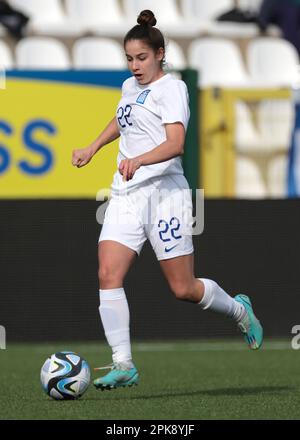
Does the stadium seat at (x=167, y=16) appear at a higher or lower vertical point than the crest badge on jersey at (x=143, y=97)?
higher

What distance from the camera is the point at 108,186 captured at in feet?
40.2

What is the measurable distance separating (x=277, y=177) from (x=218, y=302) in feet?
21.1

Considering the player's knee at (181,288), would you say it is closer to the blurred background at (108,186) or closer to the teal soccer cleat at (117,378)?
the teal soccer cleat at (117,378)

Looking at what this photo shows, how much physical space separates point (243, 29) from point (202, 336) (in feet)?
16.5

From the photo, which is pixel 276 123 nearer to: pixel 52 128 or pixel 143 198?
pixel 52 128

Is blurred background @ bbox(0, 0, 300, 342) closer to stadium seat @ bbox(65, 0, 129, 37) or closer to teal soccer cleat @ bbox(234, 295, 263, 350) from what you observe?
stadium seat @ bbox(65, 0, 129, 37)

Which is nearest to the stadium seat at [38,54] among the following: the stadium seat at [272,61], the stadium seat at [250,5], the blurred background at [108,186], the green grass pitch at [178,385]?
the blurred background at [108,186]

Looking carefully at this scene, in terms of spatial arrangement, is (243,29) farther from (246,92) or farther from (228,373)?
(228,373)

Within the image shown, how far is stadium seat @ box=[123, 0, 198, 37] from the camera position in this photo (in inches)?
597

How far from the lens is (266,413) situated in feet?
20.6

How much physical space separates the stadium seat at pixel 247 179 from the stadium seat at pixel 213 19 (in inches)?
98.5

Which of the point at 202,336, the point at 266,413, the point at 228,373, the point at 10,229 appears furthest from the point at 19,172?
the point at 266,413

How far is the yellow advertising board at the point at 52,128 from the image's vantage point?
12.2 m

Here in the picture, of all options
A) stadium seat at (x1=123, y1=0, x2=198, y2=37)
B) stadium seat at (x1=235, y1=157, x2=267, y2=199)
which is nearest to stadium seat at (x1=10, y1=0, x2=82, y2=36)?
stadium seat at (x1=123, y1=0, x2=198, y2=37)
